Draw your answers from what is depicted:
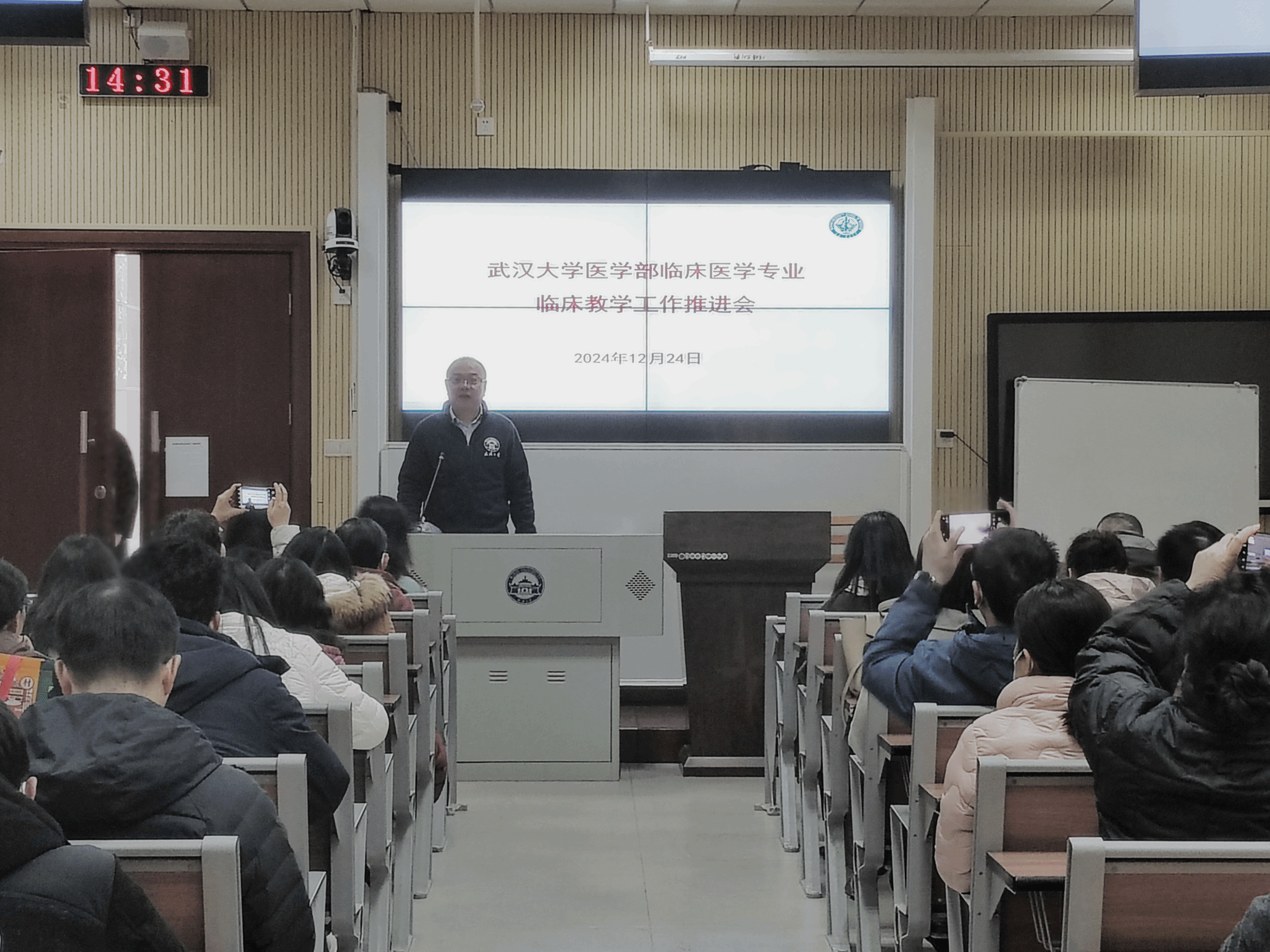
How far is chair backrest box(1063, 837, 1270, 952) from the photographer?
1488 millimetres

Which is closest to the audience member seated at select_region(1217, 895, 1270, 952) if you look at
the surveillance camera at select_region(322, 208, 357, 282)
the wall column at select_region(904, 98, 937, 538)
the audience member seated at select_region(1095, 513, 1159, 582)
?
the audience member seated at select_region(1095, 513, 1159, 582)

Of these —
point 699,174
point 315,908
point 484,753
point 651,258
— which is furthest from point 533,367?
point 315,908

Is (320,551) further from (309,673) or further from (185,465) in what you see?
(185,465)

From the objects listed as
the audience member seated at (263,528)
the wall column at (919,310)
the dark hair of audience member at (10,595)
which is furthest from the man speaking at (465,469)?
the dark hair of audience member at (10,595)

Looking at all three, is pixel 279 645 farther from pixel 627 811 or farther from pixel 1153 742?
pixel 627 811

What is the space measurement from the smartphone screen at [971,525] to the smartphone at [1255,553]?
526 millimetres

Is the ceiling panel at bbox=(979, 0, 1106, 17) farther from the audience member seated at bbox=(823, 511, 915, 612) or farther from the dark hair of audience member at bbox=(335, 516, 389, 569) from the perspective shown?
the dark hair of audience member at bbox=(335, 516, 389, 569)

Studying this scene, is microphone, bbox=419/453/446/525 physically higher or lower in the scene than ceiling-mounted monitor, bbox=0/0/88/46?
lower

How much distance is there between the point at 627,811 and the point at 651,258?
9.83 ft

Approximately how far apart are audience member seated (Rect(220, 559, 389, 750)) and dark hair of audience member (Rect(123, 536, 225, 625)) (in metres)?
0.31

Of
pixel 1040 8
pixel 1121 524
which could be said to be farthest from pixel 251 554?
pixel 1040 8

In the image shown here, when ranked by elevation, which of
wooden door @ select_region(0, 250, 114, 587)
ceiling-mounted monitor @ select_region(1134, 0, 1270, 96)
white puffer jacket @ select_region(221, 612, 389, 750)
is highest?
ceiling-mounted monitor @ select_region(1134, 0, 1270, 96)

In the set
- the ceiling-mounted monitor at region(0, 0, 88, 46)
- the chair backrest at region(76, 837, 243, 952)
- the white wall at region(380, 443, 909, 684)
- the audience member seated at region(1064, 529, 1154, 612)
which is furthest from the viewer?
the white wall at region(380, 443, 909, 684)

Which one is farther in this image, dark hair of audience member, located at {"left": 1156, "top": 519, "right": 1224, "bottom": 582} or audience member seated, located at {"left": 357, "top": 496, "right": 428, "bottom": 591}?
audience member seated, located at {"left": 357, "top": 496, "right": 428, "bottom": 591}
